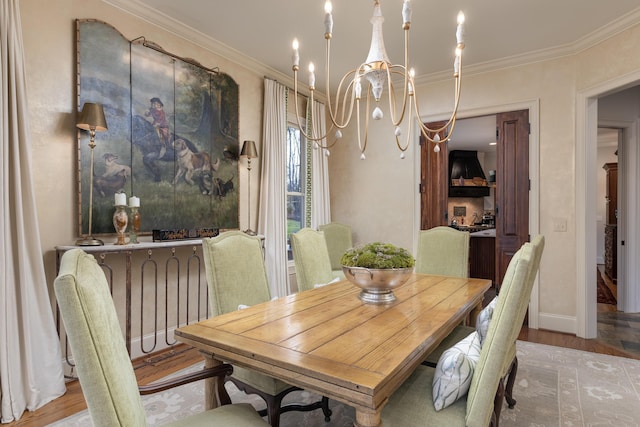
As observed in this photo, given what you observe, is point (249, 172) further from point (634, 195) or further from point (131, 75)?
point (634, 195)

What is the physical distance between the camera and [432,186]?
14.9 ft

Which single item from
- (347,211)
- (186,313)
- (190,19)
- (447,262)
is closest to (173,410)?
(186,313)

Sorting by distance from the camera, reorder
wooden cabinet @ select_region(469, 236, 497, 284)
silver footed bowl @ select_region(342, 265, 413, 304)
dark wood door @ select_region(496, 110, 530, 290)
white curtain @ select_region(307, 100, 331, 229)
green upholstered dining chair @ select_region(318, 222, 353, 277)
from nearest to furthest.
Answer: silver footed bowl @ select_region(342, 265, 413, 304) → dark wood door @ select_region(496, 110, 530, 290) → green upholstered dining chair @ select_region(318, 222, 353, 277) → white curtain @ select_region(307, 100, 331, 229) → wooden cabinet @ select_region(469, 236, 497, 284)

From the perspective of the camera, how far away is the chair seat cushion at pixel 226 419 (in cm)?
128

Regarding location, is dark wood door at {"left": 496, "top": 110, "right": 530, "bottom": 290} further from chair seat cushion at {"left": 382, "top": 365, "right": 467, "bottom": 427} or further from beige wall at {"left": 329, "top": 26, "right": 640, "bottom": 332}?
chair seat cushion at {"left": 382, "top": 365, "right": 467, "bottom": 427}

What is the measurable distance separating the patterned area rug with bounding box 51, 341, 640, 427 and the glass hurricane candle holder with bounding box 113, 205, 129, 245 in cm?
112

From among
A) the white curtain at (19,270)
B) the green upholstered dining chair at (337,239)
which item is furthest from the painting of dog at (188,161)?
the green upholstered dining chair at (337,239)

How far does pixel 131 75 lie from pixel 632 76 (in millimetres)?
4243

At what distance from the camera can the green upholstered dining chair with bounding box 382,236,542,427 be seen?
112cm

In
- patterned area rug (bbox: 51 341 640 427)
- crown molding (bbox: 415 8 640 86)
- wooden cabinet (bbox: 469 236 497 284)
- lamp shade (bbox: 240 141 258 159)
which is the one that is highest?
crown molding (bbox: 415 8 640 86)

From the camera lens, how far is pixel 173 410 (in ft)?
7.18

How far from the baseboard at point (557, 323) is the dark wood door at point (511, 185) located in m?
0.58

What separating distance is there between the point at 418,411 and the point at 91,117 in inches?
104

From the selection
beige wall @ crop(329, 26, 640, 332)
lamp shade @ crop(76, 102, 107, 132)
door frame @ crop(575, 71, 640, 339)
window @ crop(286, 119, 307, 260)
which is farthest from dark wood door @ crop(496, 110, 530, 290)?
lamp shade @ crop(76, 102, 107, 132)
